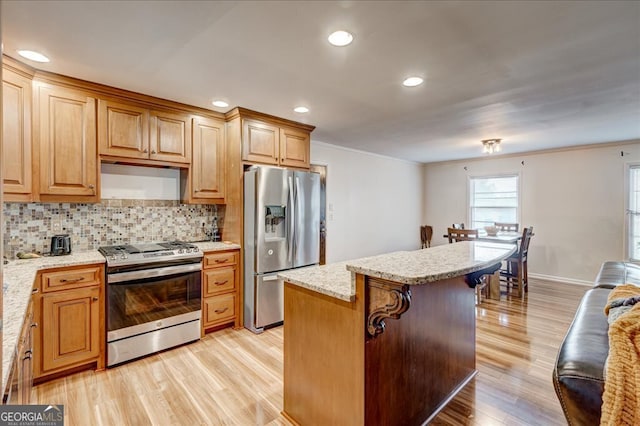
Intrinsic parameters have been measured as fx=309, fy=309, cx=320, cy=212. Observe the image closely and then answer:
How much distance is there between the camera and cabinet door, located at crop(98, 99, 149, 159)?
8.80 feet

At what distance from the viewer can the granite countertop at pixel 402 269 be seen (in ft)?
4.17

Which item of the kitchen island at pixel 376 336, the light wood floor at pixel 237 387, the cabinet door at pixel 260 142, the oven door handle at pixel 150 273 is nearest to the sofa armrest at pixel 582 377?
the kitchen island at pixel 376 336

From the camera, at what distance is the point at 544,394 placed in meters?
2.20

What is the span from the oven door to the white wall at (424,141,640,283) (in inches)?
227

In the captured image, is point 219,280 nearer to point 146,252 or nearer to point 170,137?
point 146,252

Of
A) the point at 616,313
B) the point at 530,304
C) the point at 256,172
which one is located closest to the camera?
the point at 616,313

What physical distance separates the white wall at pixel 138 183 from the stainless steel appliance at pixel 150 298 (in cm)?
54

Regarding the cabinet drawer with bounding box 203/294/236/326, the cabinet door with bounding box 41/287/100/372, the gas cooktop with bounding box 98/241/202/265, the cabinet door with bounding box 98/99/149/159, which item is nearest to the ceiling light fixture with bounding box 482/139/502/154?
the cabinet drawer with bounding box 203/294/236/326

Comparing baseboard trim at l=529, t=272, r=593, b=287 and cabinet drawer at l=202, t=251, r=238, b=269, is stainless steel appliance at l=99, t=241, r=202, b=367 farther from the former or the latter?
baseboard trim at l=529, t=272, r=593, b=287

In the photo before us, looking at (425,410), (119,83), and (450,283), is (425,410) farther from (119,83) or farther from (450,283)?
(119,83)

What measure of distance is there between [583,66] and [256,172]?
9.24 ft

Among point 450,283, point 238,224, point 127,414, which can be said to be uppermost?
point 238,224

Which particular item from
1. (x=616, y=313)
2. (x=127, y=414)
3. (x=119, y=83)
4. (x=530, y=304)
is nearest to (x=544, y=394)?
(x=616, y=313)

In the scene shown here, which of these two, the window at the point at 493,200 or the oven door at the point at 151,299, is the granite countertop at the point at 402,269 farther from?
the window at the point at 493,200
